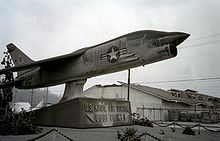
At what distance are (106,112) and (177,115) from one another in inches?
881

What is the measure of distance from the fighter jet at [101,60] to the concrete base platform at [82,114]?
38.3 inches

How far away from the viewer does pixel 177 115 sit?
121 feet

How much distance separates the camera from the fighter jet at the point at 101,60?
1197 centimetres

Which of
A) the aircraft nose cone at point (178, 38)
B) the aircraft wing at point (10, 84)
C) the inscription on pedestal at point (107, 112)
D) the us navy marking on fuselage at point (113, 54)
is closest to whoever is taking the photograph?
the aircraft nose cone at point (178, 38)

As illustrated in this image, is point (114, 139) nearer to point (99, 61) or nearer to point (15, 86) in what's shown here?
point (99, 61)

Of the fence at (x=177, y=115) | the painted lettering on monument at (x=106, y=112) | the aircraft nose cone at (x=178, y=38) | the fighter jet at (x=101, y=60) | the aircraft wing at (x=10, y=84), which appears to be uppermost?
the aircraft nose cone at (x=178, y=38)

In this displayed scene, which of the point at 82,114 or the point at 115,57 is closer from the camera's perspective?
the point at 115,57

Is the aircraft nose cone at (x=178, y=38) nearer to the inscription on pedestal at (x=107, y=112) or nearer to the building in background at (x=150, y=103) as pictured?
the inscription on pedestal at (x=107, y=112)

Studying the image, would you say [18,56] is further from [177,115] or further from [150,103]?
[177,115]

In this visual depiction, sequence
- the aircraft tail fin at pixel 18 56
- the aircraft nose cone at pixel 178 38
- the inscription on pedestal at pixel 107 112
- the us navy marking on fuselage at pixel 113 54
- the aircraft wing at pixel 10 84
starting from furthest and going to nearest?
1. the aircraft tail fin at pixel 18 56
2. the aircraft wing at pixel 10 84
3. the inscription on pedestal at pixel 107 112
4. the us navy marking on fuselage at pixel 113 54
5. the aircraft nose cone at pixel 178 38

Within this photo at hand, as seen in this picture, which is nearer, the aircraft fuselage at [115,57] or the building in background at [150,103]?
the aircraft fuselage at [115,57]

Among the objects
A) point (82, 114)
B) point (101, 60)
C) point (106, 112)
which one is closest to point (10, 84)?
point (82, 114)

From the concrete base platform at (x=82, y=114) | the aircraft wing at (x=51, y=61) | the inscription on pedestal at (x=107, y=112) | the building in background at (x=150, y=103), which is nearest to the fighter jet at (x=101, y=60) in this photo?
the aircraft wing at (x=51, y=61)

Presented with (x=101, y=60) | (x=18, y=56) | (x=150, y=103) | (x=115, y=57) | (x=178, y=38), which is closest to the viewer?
(x=178, y=38)
